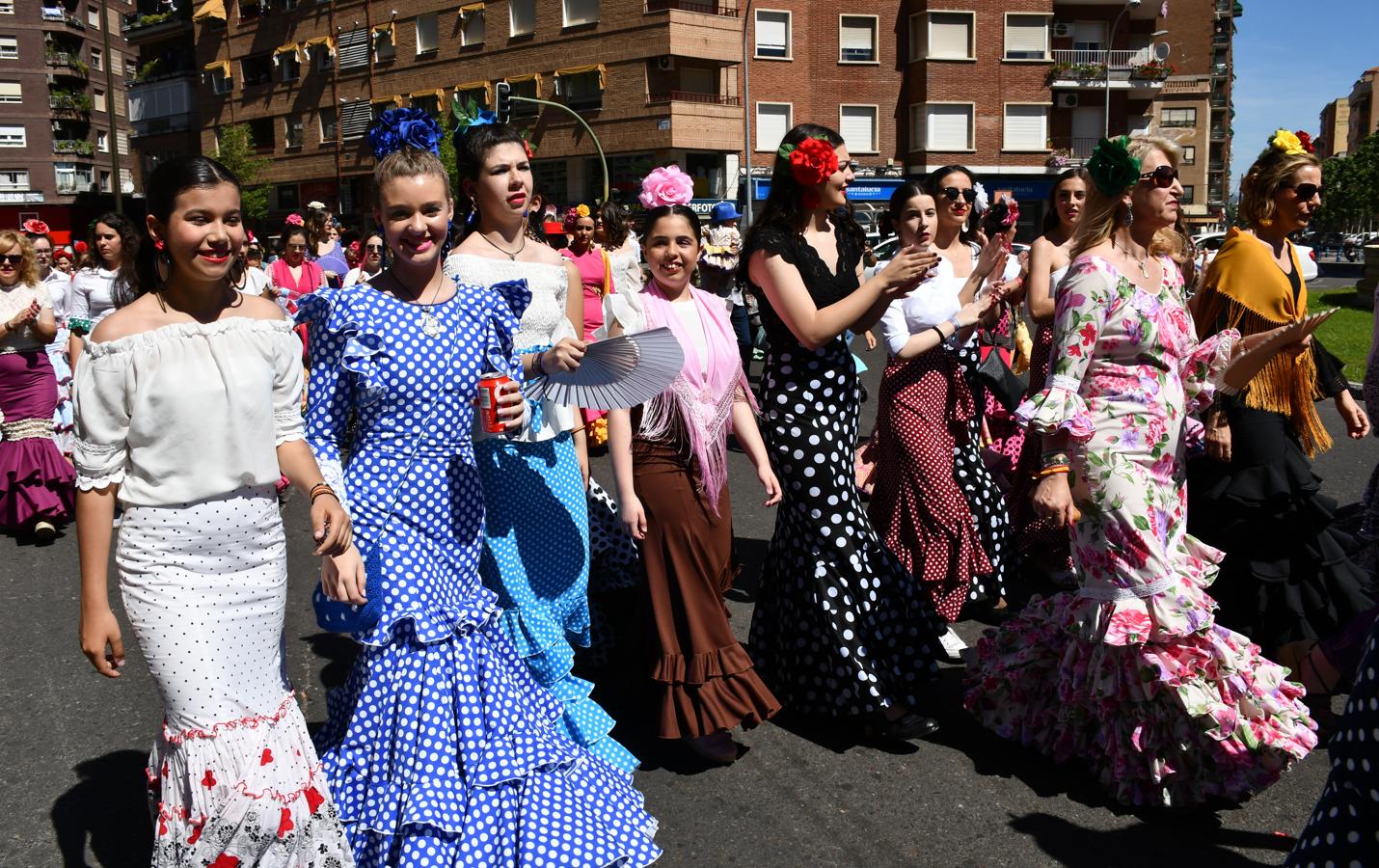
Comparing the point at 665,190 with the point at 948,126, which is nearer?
the point at 665,190

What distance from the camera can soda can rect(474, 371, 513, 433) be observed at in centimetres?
342

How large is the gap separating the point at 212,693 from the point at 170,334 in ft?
3.01

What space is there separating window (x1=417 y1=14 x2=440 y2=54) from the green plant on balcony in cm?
2895

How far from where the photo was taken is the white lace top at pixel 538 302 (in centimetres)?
410

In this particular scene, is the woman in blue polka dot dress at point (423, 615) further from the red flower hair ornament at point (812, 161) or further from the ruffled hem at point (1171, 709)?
the ruffled hem at point (1171, 709)

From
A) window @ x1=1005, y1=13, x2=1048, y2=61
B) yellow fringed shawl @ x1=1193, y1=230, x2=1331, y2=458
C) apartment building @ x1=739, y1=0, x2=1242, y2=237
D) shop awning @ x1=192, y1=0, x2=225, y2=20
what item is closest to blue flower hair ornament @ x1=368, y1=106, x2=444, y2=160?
yellow fringed shawl @ x1=1193, y1=230, x2=1331, y2=458

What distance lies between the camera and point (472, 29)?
154ft

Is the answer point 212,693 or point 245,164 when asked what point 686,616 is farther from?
point 245,164

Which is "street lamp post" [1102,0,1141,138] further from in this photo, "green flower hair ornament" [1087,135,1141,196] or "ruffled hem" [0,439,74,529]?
"green flower hair ornament" [1087,135,1141,196]

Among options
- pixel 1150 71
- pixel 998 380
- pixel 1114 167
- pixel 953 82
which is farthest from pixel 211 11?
pixel 1114 167

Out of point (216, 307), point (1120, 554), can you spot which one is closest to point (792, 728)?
point (1120, 554)

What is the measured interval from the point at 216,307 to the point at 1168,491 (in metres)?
3.05

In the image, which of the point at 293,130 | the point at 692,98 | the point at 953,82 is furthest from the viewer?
the point at 293,130

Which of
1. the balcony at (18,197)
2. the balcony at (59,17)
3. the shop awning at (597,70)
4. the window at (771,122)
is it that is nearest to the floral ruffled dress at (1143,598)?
the shop awning at (597,70)
